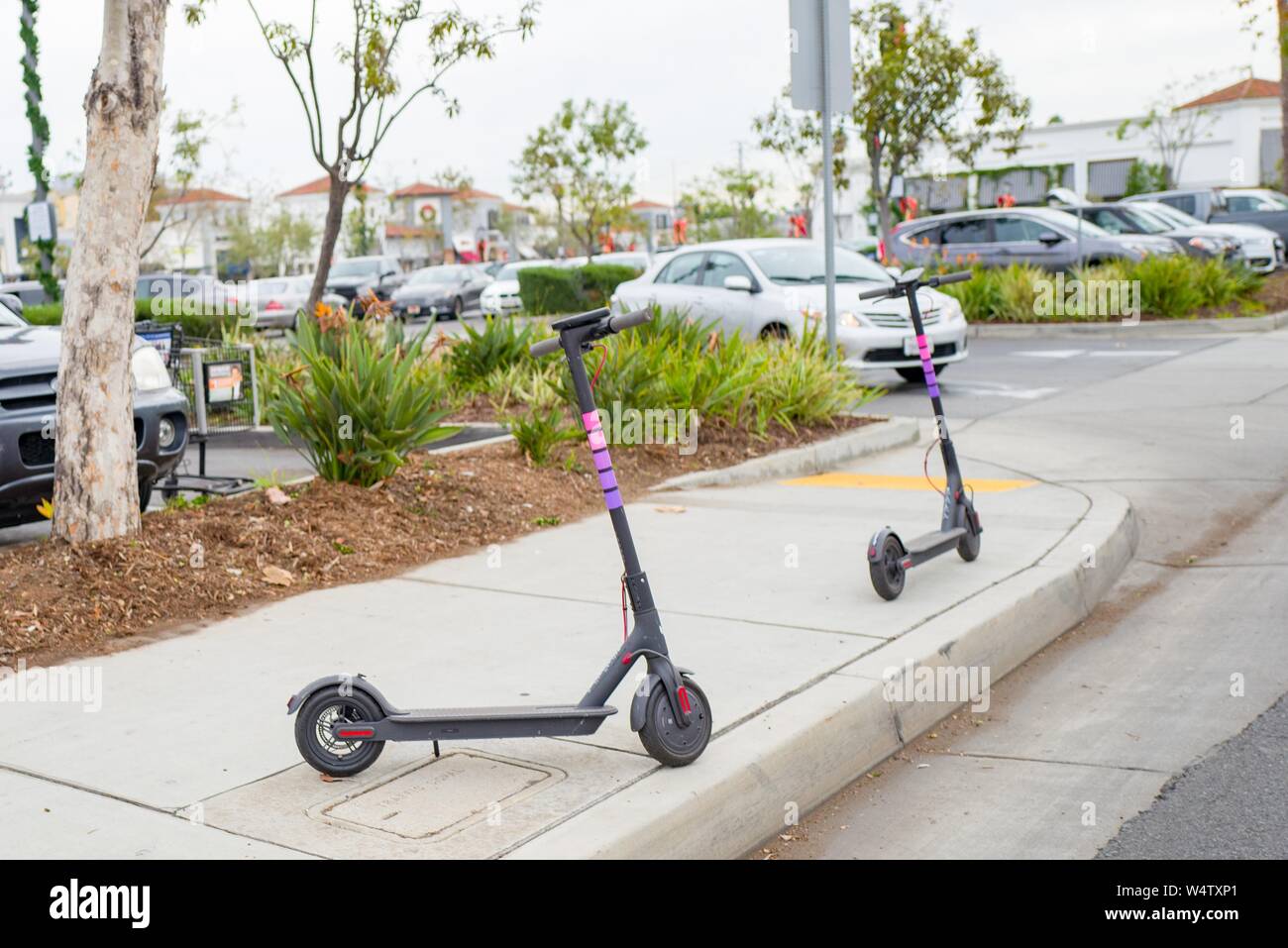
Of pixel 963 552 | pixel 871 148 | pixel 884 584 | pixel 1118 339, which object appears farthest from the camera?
pixel 871 148

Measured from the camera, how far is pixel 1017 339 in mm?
19484

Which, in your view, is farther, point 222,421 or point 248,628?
point 222,421

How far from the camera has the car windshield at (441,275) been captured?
36.1 meters

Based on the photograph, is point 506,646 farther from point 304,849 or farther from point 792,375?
point 792,375

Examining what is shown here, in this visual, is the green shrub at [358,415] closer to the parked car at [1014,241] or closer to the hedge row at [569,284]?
the parked car at [1014,241]

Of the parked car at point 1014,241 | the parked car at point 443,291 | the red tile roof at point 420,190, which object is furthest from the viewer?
the red tile roof at point 420,190

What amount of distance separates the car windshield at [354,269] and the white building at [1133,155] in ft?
72.2

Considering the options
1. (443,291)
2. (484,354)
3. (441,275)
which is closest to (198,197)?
(441,275)

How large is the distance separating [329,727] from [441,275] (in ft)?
109

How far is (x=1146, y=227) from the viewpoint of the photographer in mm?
A: 25812

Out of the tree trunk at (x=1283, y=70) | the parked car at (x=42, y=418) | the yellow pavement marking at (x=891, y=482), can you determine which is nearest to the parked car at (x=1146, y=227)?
the tree trunk at (x=1283, y=70)

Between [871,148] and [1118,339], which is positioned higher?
[871,148]

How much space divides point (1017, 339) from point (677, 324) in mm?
9635

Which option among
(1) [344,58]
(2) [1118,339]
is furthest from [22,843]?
(2) [1118,339]
